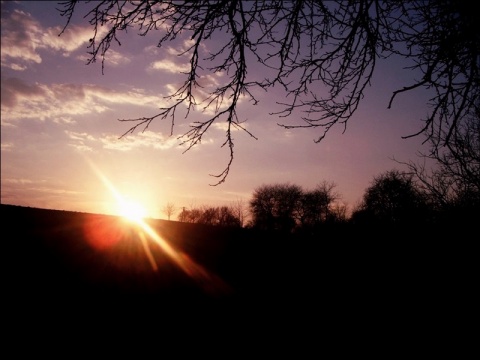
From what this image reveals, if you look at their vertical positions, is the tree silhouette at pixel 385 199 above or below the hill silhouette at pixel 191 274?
above

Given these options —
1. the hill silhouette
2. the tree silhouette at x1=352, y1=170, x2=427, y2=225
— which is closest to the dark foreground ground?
the hill silhouette

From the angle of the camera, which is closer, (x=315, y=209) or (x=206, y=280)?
(x=206, y=280)

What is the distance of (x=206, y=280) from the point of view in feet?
20.7

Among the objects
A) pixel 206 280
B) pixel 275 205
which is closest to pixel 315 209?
pixel 275 205

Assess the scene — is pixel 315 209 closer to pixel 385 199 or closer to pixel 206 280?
pixel 385 199

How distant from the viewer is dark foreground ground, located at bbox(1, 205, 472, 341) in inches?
204

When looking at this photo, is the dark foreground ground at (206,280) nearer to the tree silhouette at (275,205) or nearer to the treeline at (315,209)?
the treeline at (315,209)

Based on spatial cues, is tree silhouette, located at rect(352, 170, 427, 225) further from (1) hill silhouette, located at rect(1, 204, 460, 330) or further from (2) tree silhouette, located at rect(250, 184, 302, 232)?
(1) hill silhouette, located at rect(1, 204, 460, 330)

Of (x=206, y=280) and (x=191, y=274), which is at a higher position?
(x=191, y=274)

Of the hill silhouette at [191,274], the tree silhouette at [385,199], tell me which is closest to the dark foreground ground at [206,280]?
the hill silhouette at [191,274]

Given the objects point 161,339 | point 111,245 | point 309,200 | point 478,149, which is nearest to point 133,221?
point 111,245

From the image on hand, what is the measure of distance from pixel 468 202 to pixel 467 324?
41.3 ft

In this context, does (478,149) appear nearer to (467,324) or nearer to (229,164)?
(467,324)

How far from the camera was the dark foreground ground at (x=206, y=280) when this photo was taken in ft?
17.0
